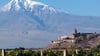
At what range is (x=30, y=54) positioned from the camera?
33250 millimetres

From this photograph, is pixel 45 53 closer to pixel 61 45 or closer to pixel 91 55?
pixel 91 55

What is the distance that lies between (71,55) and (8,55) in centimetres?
370

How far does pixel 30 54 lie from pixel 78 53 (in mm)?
3056

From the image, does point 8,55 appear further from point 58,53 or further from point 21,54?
point 58,53

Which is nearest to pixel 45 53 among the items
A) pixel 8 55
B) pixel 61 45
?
pixel 8 55

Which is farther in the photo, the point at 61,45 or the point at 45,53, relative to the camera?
the point at 61,45

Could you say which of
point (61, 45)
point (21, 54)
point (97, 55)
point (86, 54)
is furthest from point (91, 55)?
point (61, 45)

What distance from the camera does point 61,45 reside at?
200 m

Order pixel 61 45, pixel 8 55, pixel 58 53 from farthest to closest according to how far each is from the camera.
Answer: pixel 61 45, pixel 58 53, pixel 8 55

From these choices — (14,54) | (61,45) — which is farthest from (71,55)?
(61,45)

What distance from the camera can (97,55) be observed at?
33.3 m

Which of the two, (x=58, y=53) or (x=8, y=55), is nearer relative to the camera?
(x=8, y=55)

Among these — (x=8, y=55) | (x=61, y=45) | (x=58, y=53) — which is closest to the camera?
(x=8, y=55)

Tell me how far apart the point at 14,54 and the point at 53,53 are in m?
2.34
